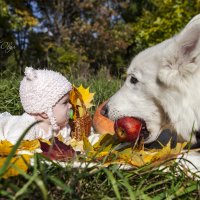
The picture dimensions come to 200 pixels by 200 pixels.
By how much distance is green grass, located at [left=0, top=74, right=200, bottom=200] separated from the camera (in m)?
2.02

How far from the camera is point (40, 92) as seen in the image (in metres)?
3.58

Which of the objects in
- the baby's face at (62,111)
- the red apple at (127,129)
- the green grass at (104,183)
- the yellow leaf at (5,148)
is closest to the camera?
the green grass at (104,183)

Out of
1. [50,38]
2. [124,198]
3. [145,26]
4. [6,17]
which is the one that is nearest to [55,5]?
[50,38]

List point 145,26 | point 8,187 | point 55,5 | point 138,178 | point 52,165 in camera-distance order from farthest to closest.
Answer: point 55,5 < point 145,26 < point 138,178 < point 52,165 < point 8,187

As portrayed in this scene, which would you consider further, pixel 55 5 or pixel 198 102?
pixel 55 5

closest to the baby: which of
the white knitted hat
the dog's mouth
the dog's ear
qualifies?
the white knitted hat

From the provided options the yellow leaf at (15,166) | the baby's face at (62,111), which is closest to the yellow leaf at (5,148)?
the yellow leaf at (15,166)

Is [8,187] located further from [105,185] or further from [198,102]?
[198,102]

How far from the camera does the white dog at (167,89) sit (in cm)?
319

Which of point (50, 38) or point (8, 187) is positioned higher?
point (8, 187)

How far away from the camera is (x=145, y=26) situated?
17094 mm

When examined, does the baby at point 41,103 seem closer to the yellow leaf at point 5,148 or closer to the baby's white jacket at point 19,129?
the baby's white jacket at point 19,129

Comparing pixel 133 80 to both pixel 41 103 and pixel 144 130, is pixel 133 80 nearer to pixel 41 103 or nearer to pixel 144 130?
pixel 144 130

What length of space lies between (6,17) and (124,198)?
672 inches
